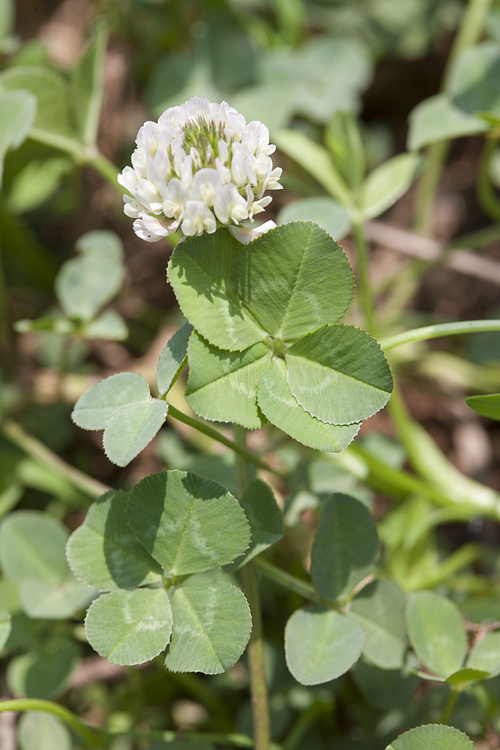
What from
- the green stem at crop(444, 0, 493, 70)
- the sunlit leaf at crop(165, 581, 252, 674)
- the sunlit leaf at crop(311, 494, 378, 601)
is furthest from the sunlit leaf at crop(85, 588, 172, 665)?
the green stem at crop(444, 0, 493, 70)

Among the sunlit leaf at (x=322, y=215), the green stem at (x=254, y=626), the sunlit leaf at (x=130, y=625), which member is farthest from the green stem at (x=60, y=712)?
the sunlit leaf at (x=322, y=215)

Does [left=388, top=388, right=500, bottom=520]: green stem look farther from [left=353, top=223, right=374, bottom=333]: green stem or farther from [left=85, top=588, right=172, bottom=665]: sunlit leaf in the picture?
[left=85, top=588, right=172, bottom=665]: sunlit leaf

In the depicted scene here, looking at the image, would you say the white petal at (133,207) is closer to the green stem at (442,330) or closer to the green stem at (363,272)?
the green stem at (442,330)

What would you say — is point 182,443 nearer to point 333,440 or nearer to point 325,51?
point 333,440

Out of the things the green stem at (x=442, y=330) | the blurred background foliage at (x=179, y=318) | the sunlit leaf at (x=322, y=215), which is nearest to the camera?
the green stem at (x=442, y=330)

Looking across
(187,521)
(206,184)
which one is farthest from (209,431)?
(206,184)
